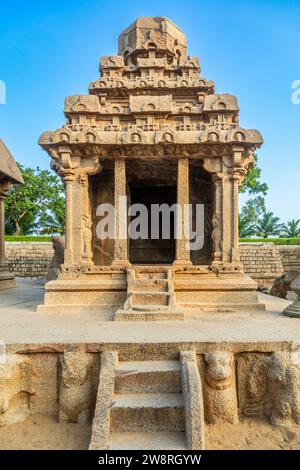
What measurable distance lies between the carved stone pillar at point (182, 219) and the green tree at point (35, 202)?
24410mm

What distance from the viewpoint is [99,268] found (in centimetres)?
604

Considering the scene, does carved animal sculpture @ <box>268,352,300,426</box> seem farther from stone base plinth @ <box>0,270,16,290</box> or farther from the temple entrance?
stone base plinth @ <box>0,270,16,290</box>

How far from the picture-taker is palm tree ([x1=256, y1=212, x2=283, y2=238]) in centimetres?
3303

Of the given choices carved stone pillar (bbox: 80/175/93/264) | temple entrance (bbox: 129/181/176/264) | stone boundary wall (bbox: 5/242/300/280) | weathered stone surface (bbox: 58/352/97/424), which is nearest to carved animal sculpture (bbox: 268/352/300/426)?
weathered stone surface (bbox: 58/352/97/424)

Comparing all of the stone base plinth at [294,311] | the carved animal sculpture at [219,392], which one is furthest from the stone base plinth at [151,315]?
the stone base plinth at [294,311]

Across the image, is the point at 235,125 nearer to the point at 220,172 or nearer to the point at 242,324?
the point at 220,172

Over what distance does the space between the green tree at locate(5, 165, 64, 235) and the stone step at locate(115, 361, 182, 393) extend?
27.3 m

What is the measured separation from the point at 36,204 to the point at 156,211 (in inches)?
876

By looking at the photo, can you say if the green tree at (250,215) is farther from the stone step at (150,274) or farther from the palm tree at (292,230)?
the stone step at (150,274)

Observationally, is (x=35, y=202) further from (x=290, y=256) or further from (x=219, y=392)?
(x=219, y=392)

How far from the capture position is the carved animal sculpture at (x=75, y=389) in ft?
10.5

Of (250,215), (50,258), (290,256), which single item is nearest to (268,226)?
(250,215)

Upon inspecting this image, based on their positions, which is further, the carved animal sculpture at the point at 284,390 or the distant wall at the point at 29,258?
the distant wall at the point at 29,258
